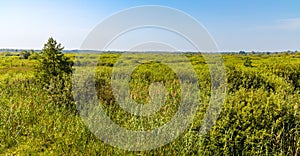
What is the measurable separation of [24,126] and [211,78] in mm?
5447

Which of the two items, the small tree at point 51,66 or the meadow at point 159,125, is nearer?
the meadow at point 159,125

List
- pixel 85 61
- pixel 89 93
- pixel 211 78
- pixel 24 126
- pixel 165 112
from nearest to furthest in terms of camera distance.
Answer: pixel 24 126
pixel 165 112
pixel 89 93
pixel 211 78
pixel 85 61

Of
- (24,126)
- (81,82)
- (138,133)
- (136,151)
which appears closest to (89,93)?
(81,82)

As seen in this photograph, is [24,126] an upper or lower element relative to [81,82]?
lower

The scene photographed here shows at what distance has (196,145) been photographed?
179 inches

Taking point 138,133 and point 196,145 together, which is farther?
point 138,133

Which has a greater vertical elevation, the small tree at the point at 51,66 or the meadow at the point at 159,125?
the small tree at the point at 51,66

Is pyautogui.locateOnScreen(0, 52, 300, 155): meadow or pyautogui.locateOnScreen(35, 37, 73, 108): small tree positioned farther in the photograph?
pyautogui.locateOnScreen(35, 37, 73, 108): small tree

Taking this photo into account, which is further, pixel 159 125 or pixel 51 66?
pixel 51 66

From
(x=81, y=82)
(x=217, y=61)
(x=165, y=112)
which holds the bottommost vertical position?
(x=165, y=112)

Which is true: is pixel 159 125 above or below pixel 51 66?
below

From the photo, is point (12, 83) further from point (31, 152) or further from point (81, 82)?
point (31, 152)

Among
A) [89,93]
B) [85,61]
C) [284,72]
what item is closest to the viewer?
[89,93]

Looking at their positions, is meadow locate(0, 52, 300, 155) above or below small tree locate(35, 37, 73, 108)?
below
